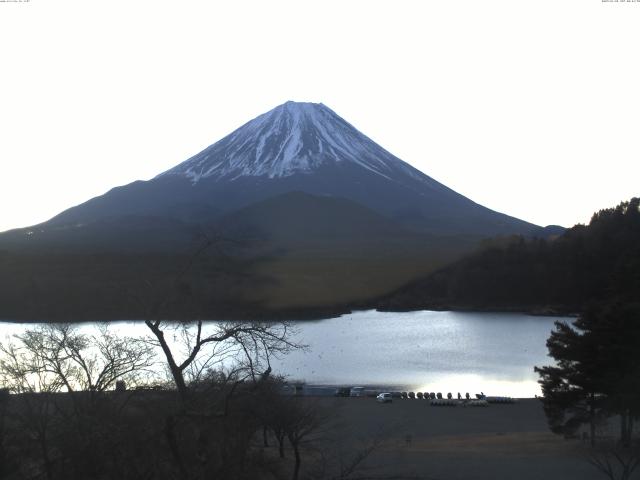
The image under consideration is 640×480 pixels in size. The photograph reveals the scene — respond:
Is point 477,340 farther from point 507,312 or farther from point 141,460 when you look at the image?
point 141,460

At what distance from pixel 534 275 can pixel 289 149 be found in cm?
4412

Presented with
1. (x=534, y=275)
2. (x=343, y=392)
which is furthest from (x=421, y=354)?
(x=534, y=275)

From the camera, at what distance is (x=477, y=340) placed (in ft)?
92.7

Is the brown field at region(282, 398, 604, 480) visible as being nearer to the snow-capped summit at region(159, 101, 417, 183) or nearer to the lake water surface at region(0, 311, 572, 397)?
the lake water surface at region(0, 311, 572, 397)

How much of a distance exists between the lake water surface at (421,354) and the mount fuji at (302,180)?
29126 mm

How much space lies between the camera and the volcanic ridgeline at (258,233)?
23.5ft

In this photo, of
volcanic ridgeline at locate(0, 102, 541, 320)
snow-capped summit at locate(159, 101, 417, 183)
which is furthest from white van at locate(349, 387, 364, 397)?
snow-capped summit at locate(159, 101, 417, 183)

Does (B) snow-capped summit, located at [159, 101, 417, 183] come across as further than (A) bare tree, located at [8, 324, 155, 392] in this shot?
Yes

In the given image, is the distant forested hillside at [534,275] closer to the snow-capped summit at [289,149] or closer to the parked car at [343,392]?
the parked car at [343,392]

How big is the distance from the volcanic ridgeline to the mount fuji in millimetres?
170

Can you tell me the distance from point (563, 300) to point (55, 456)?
42.9m

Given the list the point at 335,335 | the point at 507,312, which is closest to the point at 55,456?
the point at 335,335

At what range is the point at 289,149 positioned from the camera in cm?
8594

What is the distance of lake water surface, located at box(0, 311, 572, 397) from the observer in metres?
19.1
